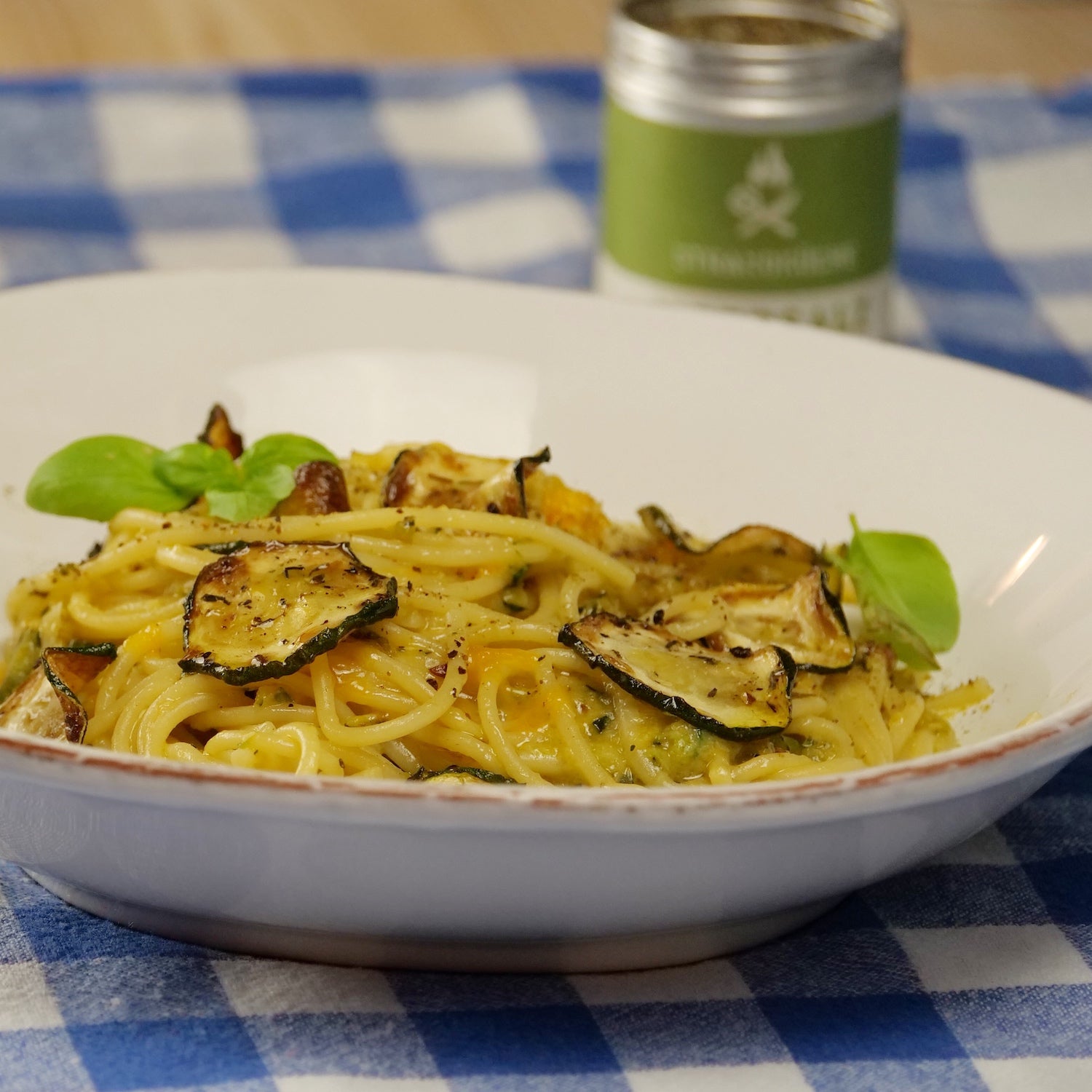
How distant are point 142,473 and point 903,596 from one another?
57.0 inches

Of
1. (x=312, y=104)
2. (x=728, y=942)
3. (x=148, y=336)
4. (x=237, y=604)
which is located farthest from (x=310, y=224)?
(x=728, y=942)

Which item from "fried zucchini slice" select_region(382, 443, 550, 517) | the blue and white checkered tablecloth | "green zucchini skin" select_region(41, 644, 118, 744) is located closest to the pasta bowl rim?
the blue and white checkered tablecloth

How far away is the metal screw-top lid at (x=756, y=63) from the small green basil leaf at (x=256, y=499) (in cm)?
192

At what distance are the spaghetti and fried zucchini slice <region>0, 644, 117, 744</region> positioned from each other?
0.8 inches

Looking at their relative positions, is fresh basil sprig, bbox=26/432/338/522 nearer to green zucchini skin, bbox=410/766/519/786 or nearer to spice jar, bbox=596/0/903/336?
green zucchini skin, bbox=410/766/519/786

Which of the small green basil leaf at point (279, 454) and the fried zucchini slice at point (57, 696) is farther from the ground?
the small green basil leaf at point (279, 454)

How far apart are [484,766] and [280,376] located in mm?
1448

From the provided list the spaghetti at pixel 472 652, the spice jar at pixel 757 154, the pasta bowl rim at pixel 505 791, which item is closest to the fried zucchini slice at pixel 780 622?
the spaghetti at pixel 472 652

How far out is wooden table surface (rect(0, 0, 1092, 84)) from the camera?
718 centimetres

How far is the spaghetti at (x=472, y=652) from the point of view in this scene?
9.38ft

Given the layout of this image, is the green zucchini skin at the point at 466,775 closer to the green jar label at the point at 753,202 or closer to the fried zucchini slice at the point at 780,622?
the fried zucchini slice at the point at 780,622

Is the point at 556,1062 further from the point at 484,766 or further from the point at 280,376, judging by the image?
the point at 280,376

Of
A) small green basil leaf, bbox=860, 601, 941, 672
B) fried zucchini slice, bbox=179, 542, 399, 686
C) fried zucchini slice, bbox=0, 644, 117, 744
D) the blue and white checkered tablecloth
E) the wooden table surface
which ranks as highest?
fried zucchini slice, bbox=179, 542, 399, 686

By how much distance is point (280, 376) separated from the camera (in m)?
4.05
